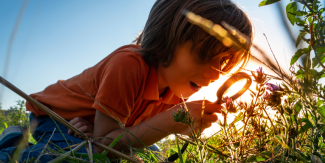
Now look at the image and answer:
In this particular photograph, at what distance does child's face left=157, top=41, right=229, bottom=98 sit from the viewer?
1.54m

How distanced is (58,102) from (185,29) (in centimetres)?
111

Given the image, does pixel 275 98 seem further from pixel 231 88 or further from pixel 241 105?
pixel 231 88

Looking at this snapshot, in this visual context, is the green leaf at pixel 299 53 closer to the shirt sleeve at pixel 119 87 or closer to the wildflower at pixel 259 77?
the wildflower at pixel 259 77

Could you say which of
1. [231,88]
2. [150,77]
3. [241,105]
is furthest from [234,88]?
[150,77]

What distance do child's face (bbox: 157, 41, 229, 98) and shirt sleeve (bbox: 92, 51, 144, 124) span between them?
0.28m

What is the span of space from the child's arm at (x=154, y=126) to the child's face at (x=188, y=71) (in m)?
0.34

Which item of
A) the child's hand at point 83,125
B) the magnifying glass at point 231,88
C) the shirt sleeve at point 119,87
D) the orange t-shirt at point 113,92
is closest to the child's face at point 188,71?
the orange t-shirt at point 113,92

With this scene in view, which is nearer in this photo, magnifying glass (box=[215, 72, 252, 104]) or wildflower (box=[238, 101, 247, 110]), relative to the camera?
wildflower (box=[238, 101, 247, 110])

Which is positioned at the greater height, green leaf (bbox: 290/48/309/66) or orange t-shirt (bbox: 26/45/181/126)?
green leaf (bbox: 290/48/309/66)

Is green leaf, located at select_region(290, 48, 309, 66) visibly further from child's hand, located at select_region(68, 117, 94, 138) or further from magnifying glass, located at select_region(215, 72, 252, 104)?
child's hand, located at select_region(68, 117, 94, 138)

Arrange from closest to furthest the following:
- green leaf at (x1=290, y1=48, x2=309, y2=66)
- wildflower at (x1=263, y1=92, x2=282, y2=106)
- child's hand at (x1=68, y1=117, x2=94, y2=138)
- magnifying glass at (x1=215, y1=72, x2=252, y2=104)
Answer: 1. green leaf at (x1=290, y1=48, x2=309, y2=66)
2. wildflower at (x1=263, y1=92, x2=282, y2=106)
3. magnifying glass at (x1=215, y1=72, x2=252, y2=104)
4. child's hand at (x1=68, y1=117, x2=94, y2=138)

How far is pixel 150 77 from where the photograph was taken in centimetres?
175

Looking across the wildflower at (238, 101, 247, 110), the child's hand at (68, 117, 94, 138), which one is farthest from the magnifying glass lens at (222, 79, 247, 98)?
the child's hand at (68, 117, 94, 138)

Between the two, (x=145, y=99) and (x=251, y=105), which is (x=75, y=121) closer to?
(x=145, y=99)
